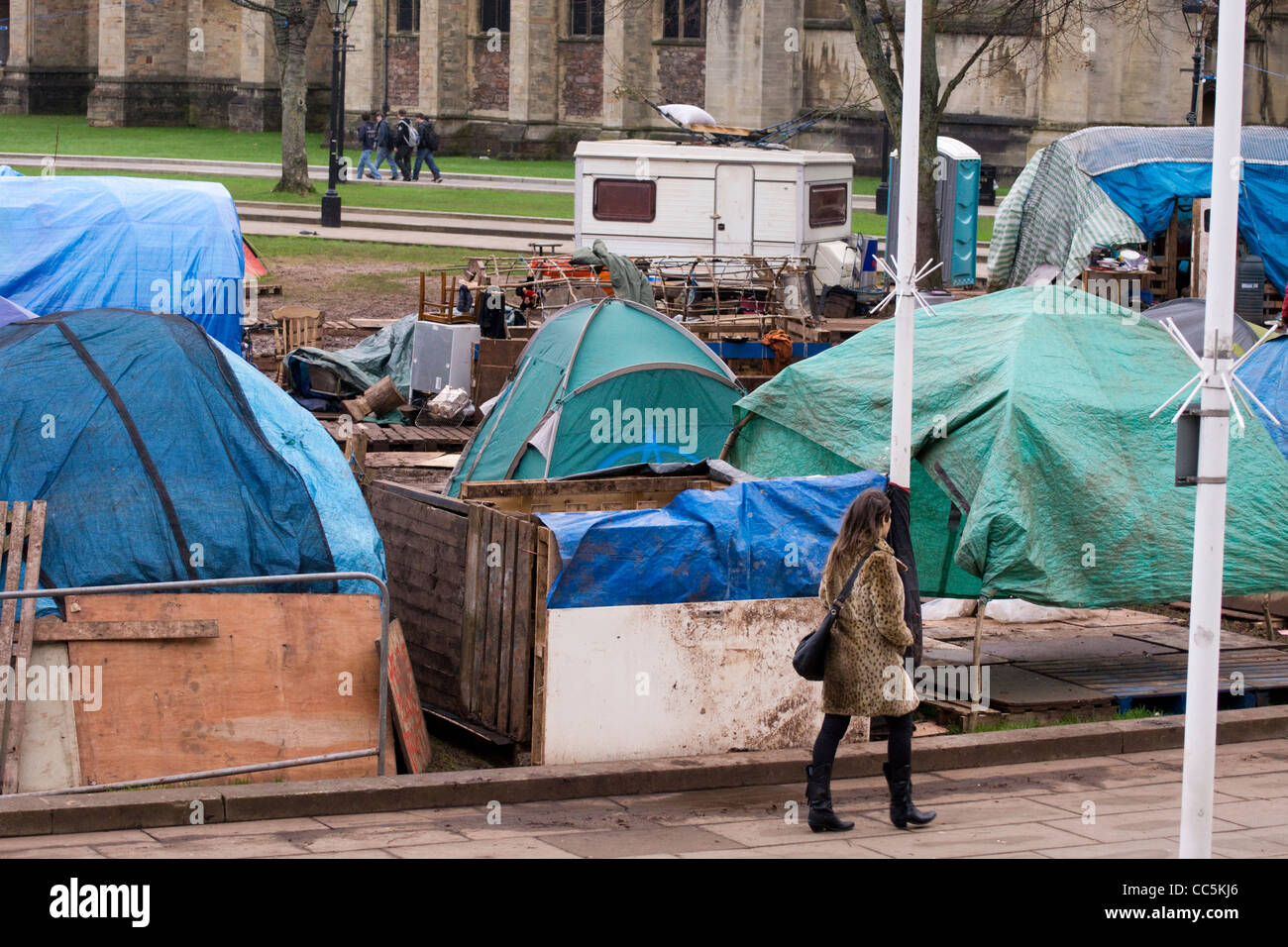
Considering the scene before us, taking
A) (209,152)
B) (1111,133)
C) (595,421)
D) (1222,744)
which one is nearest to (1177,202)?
(1111,133)

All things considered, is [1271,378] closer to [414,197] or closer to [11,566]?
[11,566]

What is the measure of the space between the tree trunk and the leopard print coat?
3321 cm

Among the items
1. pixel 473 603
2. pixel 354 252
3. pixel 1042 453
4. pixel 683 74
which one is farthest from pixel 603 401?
pixel 683 74

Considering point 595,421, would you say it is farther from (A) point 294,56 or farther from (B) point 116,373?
(A) point 294,56

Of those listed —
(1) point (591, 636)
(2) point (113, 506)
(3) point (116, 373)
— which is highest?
(3) point (116, 373)

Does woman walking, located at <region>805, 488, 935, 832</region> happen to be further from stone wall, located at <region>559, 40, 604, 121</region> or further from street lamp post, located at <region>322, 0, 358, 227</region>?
stone wall, located at <region>559, 40, 604, 121</region>

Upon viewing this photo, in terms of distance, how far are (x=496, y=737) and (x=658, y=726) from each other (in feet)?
2.89

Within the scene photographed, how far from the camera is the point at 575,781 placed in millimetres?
8375

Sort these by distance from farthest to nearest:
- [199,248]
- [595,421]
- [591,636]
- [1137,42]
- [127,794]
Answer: [1137,42] < [199,248] < [595,421] < [591,636] < [127,794]

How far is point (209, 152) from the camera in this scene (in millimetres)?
51969

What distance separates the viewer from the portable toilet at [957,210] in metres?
28.4

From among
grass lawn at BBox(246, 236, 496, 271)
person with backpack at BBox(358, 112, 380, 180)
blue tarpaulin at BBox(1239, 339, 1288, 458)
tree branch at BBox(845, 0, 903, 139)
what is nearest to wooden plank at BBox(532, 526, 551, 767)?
blue tarpaulin at BBox(1239, 339, 1288, 458)

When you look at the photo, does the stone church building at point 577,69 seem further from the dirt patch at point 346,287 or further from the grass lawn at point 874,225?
the dirt patch at point 346,287

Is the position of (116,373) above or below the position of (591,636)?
above
